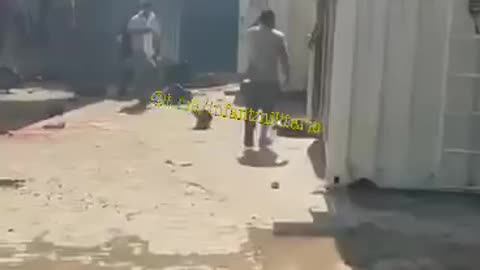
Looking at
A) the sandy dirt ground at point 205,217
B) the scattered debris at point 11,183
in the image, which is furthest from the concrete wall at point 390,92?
the scattered debris at point 11,183

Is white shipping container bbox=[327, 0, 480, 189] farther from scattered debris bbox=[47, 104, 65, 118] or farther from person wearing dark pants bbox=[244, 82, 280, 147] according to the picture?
scattered debris bbox=[47, 104, 65, 118]

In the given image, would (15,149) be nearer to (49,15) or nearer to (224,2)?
(49,15)

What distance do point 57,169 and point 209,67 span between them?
15515mm

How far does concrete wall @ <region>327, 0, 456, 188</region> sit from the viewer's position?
6.05 meters

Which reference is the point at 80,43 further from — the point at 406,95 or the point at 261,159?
the point at 406,95

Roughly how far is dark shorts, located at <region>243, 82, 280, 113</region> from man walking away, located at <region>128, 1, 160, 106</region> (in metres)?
5.98

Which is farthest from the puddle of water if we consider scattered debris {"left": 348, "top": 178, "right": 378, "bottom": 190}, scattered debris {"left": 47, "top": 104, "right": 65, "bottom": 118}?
scattered debris {"left": 47, "top": 104, "right": 65, "bottom": 118}

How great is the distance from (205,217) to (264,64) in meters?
3.48

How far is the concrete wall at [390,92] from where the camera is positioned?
605 centimetres

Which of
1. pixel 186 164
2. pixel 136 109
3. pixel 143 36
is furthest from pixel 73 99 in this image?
pixel 186 164

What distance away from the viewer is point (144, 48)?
14.8 m

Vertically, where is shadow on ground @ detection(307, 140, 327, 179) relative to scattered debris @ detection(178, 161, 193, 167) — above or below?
above

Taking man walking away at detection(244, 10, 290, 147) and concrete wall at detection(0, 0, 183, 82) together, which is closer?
man walking away at detection(244, 10, 290, 147)

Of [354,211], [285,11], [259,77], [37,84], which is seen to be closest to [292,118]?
[259,77]
